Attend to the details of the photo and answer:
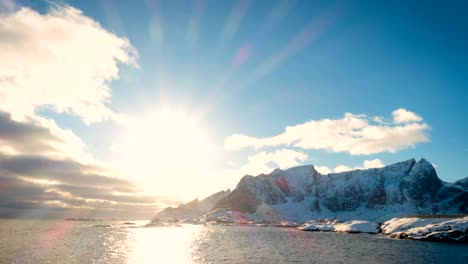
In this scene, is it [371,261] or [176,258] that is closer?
[371,261]

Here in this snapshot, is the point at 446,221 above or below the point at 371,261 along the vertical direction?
above

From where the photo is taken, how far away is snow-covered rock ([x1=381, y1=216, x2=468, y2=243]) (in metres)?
149

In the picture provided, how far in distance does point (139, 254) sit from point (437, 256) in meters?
81.8

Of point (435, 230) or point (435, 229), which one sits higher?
point (435, 229)

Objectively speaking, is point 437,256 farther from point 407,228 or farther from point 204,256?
point 407,228

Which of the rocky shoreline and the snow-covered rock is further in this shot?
the snow-covered rock

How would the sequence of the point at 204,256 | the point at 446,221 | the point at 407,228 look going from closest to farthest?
the point at 204,256 < the point at 446,221 < the point at 407,228

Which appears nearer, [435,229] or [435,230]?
[435,230]

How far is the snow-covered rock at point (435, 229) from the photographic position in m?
149

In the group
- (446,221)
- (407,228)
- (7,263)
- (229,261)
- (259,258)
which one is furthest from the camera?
(407,228)

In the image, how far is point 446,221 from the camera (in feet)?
531

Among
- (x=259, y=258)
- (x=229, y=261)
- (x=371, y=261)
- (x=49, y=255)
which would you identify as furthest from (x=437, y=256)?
(x=49, y=255)

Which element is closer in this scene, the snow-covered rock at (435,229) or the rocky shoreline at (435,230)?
the rocky shoreline at (435,230)

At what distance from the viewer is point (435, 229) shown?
157 meters
